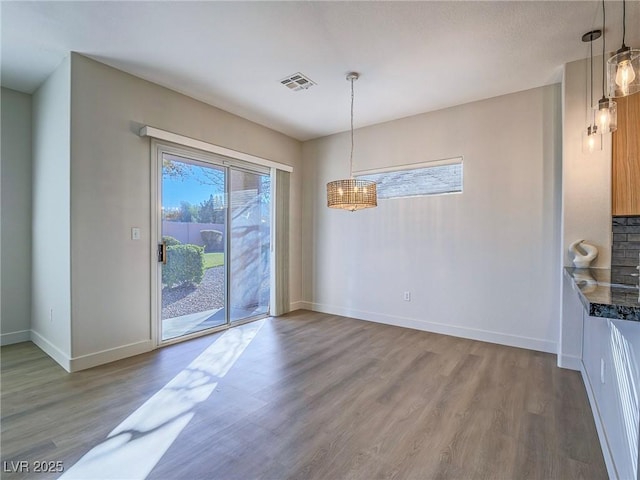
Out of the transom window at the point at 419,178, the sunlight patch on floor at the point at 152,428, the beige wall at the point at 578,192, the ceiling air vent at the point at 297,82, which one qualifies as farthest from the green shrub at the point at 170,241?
the beige wall at the point at 578,192

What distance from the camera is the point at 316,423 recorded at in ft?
6.95

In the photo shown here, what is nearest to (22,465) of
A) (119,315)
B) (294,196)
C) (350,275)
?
(119,315)

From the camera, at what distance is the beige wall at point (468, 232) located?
11.3ft

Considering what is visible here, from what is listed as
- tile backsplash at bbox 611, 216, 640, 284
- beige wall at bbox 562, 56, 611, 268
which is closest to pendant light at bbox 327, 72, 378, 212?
beige wall at bbox 562, 56, 611, 268

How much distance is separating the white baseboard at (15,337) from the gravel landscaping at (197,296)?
1714mm

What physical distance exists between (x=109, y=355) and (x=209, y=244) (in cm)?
159

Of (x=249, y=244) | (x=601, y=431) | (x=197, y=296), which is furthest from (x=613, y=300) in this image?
(x=249, y=244)

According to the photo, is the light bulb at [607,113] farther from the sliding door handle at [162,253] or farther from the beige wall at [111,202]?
the sliding door handle at [162,253]

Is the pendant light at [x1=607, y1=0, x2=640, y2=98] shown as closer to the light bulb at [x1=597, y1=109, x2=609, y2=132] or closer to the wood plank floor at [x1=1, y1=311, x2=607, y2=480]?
the light bulb at [x1=597, y1=109, x2=609, y2=132]

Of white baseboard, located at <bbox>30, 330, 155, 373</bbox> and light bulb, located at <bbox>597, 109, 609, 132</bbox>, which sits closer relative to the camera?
light bulb, located at <bbox>597, 109, 609, 132</bbox>

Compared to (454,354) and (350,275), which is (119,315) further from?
(454,354)

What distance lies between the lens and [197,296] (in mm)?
3949

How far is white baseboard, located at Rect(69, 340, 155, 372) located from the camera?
288 cm

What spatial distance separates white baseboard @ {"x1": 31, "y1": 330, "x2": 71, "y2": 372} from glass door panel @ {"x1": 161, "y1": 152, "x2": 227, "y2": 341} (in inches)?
34.8
